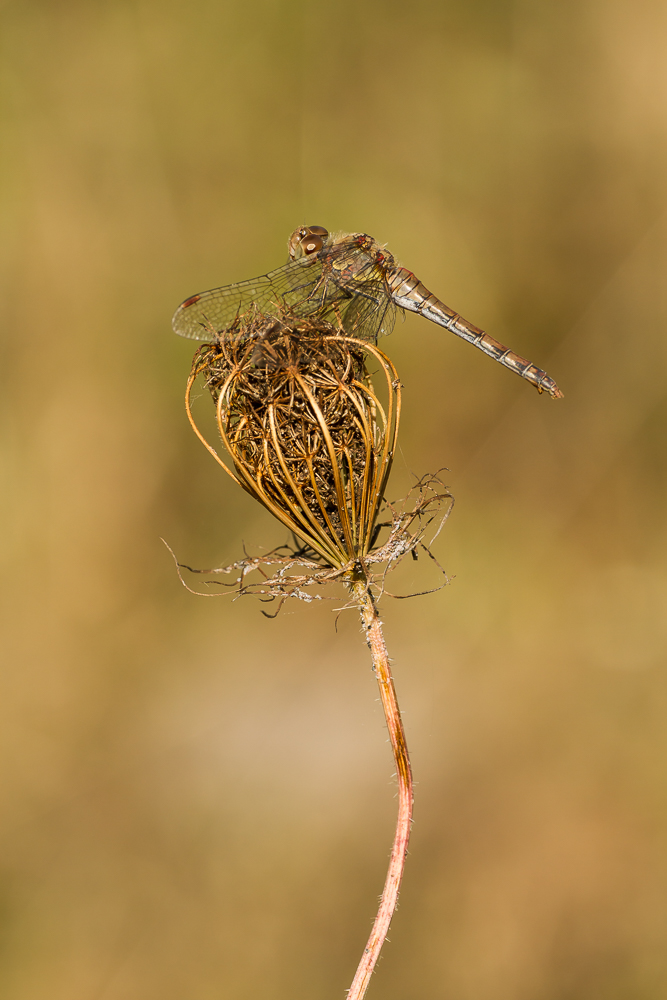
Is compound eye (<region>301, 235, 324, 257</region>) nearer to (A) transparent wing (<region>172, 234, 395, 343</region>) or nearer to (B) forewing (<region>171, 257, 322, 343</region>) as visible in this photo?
(A) transparent wing (<region>172, 234, 395, 343</region>)

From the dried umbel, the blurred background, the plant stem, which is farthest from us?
the blurred background

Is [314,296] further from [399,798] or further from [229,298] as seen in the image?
[399,798]

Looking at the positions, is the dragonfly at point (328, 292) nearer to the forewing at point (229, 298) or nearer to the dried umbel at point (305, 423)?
the forewing at point (229, 298)

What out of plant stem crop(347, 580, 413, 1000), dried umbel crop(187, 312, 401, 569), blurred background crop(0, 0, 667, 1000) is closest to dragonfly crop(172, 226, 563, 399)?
dried umbel crop(187, 312, 401, 569)

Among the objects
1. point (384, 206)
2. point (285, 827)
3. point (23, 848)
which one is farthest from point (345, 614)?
point (384, 206)

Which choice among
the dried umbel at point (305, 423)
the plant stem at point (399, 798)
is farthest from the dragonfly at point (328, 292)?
the plant stem at point (399, 798)

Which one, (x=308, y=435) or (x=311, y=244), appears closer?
(x=308, y=435)

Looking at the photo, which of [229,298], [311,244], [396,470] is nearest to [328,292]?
[229,298]

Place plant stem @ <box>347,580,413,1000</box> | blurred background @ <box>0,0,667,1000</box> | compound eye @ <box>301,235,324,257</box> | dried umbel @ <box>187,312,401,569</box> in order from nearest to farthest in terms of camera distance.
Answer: plant stem @ <box>347,580,413,1000</box> < dried umbel @ <box>187,312,401,569</box> < compound eye @ <box>301,235,324,257</box> < blurred background @ <box>0,0,667,1000</box>
